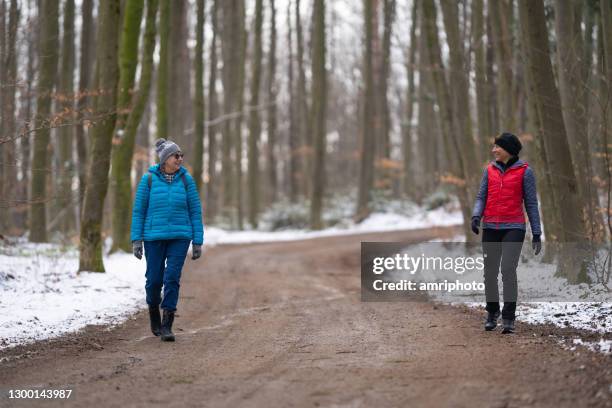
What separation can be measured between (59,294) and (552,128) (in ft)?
25.0

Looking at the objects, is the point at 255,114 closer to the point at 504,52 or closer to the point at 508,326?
the point at 504,52

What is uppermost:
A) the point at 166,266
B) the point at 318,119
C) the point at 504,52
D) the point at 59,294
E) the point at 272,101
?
the point at 272,101

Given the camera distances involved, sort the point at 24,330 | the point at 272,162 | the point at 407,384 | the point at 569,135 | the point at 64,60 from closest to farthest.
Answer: the point at 407,384 → the point at 24,330 → the point at 569,135 → the point at 64,60 → the point at 272,162

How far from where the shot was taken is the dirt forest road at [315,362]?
4641 mm

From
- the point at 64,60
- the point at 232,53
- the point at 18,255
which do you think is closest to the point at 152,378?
the point at 18,255

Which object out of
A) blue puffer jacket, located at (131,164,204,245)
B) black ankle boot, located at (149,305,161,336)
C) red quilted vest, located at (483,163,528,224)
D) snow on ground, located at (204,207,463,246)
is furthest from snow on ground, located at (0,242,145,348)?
snow on ground, located at (204,207,463,246)

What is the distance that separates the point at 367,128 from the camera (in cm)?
2966

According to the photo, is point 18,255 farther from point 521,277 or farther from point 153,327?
point 521,277

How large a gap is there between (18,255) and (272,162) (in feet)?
75.6

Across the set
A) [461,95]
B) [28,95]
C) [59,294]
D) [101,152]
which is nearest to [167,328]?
[59,294]

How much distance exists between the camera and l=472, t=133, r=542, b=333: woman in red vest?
23.8 feet

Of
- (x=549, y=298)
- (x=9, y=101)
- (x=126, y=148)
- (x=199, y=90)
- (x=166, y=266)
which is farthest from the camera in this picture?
(x=199, y=90)

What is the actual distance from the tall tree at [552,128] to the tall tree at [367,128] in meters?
19.5

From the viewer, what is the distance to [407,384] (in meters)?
4.94
